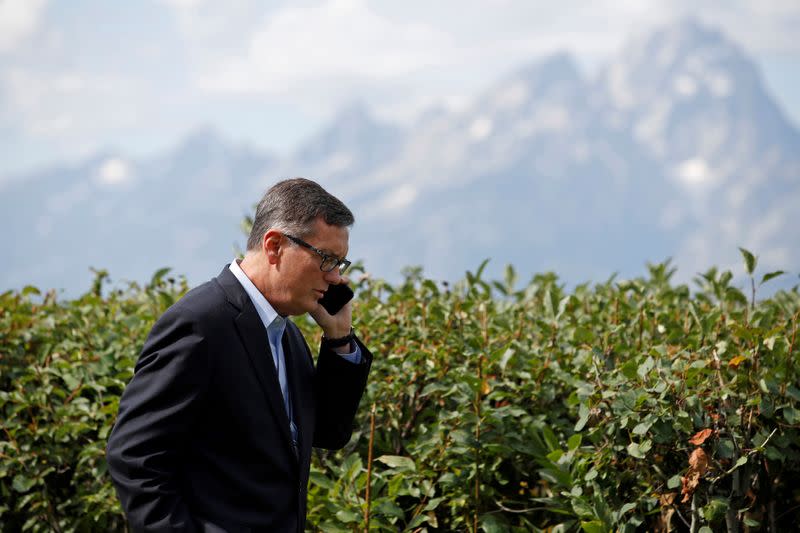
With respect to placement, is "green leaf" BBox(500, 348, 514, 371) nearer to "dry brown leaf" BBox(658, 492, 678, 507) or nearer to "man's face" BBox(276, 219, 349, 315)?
"dry brown leaf" BBox(658, 492, 678, 507)

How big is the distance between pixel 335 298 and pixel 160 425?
29.4 inches

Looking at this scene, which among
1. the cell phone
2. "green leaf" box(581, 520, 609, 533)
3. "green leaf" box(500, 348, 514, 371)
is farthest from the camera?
"green leaf" box(500, 348, 514, 371)

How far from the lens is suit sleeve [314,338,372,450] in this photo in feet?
9.71

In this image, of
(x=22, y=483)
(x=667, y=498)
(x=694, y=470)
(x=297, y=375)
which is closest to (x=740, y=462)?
(x=694, y=470)

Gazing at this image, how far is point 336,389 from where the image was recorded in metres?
2.97

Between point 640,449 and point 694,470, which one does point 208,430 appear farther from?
point 694,470

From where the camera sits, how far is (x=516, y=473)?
3.95 meters

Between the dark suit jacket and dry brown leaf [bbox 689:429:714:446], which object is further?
dry brown leaf [bbox 689:429:714:446]

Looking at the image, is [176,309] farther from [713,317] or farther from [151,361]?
[713,317]

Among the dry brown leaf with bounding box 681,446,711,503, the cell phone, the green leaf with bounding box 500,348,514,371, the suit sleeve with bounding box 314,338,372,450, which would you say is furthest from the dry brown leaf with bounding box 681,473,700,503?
the cell phone

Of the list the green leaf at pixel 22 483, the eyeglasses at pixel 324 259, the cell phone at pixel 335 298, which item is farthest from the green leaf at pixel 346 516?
the green leaf at pixel 22 483

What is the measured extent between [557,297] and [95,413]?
2233 mm

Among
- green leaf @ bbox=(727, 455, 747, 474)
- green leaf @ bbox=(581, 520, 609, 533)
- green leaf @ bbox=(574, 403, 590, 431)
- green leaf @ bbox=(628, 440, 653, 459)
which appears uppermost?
green leaf @ bbox=(574, 403, 590, 431)

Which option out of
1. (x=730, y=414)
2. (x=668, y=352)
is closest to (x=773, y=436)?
(x=730, y=414)
